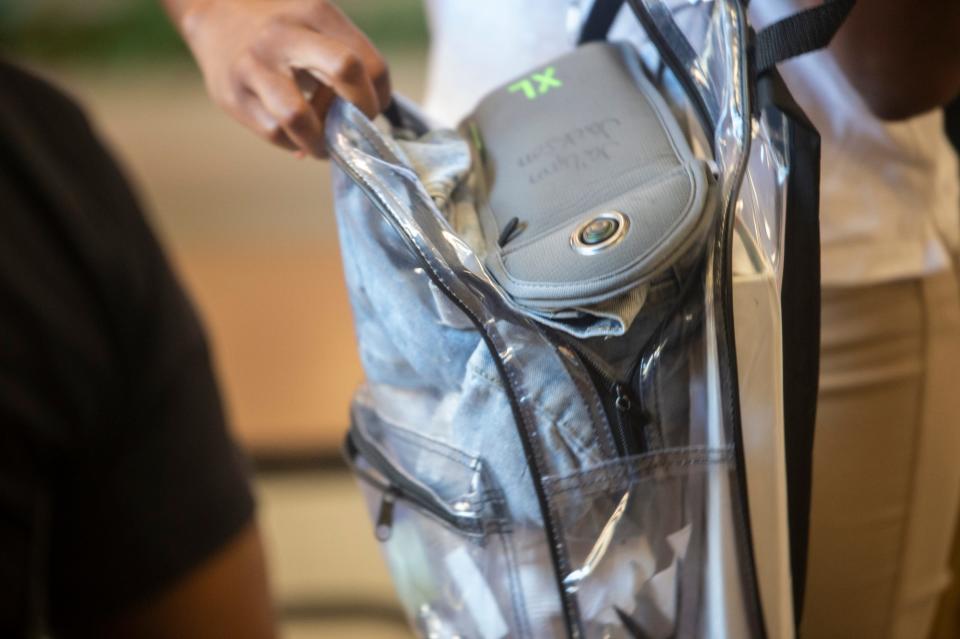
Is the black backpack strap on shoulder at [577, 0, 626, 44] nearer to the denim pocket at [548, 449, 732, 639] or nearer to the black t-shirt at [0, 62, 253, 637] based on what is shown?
the denim pocket at [548, 449, 732, 639]

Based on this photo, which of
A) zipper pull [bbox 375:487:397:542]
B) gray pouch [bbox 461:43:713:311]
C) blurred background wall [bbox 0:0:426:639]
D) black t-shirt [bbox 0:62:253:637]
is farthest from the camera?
blurred background wall [bbox 0:0:426:639]

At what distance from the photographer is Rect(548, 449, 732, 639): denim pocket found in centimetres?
38

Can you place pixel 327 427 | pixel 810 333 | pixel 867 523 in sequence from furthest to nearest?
pixel 327 427 < pixel 867 523 < pixel 810 333

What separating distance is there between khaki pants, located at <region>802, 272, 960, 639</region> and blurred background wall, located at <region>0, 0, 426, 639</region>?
1.08m

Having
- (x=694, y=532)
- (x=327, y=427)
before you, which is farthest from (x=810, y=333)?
(x=327, y=427)

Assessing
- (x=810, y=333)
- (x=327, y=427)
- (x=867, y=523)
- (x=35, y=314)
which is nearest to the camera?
(x=810, y=333)

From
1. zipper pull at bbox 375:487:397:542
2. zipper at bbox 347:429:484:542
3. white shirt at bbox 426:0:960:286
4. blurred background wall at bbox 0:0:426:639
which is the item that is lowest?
blurred background wall at bbox 0:0:426:639

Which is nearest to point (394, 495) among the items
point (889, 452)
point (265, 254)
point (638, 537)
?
point (638, 537)

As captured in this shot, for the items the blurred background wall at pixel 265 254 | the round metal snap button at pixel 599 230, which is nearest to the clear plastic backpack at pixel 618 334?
the round metal snap button at pixel 599 230

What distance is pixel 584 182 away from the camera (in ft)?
1.28

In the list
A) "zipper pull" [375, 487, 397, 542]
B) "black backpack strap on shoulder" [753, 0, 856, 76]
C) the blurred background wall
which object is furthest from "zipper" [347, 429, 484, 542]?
the blurred background wall

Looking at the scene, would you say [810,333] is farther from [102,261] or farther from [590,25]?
[102,261]

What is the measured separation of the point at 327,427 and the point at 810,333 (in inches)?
54.6

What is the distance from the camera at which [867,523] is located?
1.60 feet
